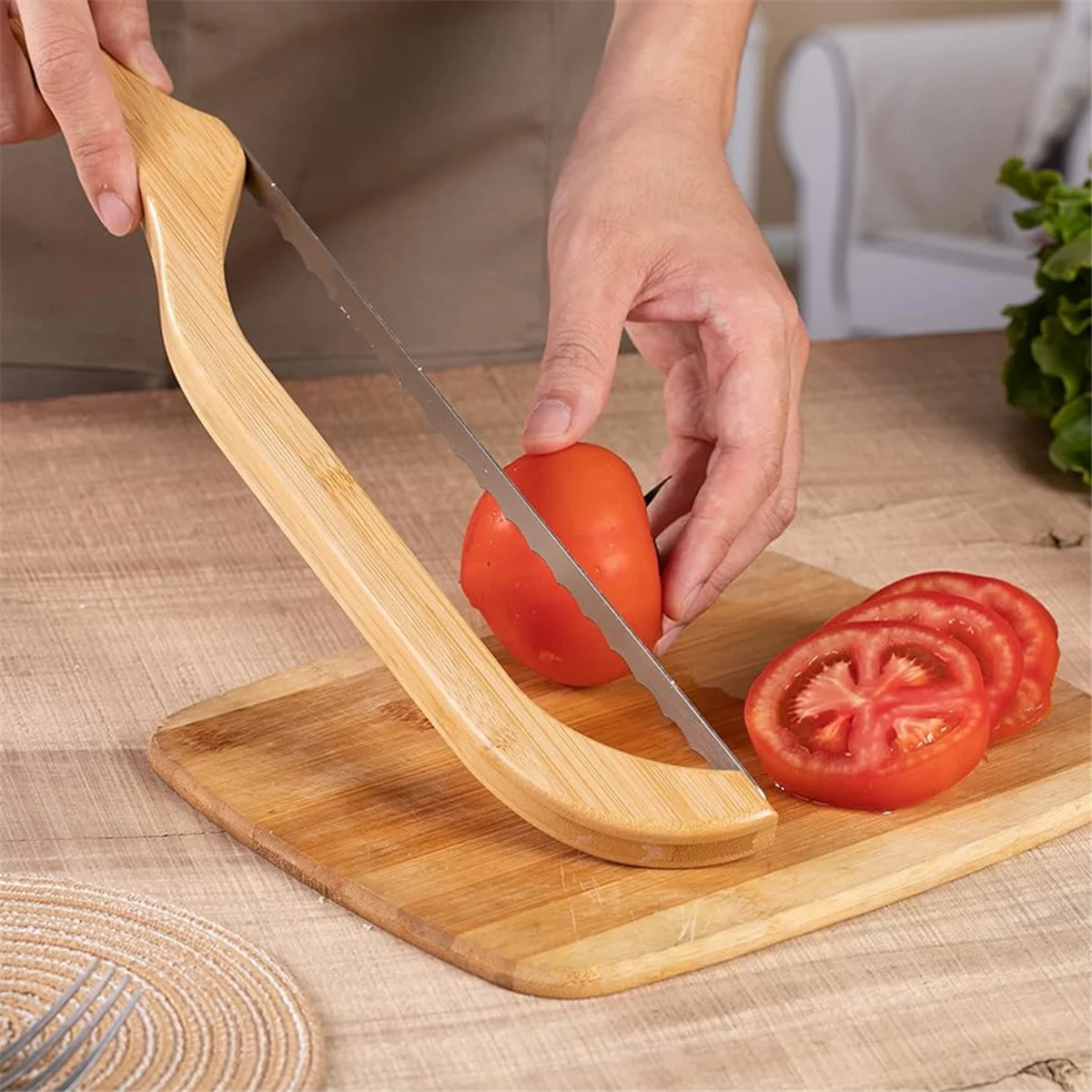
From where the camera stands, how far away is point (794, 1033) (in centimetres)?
80

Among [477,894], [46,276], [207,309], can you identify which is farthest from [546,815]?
[46,276]

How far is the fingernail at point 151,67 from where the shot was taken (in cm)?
117

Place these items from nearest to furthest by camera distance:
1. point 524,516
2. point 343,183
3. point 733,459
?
point 524,516 → point 733,459 → point 343,183

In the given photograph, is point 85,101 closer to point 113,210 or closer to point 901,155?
point 113,210

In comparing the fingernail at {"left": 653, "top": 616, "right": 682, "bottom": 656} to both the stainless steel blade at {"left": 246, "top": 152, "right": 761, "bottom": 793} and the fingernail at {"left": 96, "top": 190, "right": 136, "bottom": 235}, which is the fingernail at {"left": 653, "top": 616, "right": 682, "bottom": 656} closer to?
the stainless steel blade at {"left": 246, "top": 152, "right": 761, "bottom": 793}

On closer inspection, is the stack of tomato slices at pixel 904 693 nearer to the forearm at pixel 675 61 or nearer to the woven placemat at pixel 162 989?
the woven placemat at pixel 162 989

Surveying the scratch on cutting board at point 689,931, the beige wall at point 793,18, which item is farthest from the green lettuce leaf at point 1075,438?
the beige wall at point 793,18

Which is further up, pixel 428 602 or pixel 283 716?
pixel 428 602

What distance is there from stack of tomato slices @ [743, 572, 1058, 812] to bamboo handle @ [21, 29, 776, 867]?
0.22ft

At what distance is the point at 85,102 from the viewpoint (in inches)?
41.8

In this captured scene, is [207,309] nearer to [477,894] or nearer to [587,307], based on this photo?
→ [587,307]

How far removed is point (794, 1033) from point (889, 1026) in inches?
1.8

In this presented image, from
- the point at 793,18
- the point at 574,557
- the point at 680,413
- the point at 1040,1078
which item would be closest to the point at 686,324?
the point at 680,413

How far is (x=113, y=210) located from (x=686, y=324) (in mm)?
425
